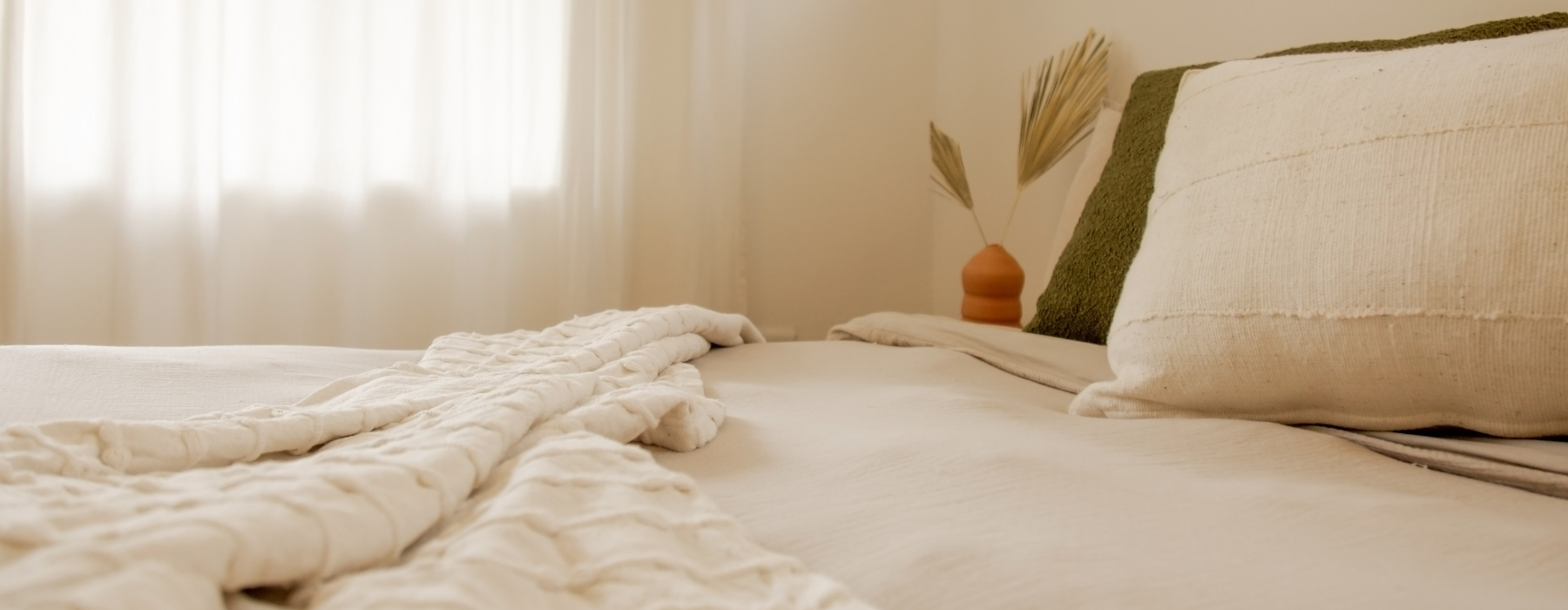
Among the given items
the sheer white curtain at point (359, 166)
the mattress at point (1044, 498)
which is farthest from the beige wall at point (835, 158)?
the mattress at point (1044, 498)

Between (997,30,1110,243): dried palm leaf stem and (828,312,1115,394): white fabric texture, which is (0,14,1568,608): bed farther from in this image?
(997,30,1110,243): dried palm leaf stem

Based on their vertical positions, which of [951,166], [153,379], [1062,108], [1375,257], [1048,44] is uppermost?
[1048,44]

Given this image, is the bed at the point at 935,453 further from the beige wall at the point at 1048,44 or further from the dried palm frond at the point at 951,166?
the dried palm frond at the point at 951,166

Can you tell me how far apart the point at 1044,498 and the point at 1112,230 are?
762 millimetres

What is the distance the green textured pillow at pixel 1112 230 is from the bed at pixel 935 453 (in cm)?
18

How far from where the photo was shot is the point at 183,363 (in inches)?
40.5

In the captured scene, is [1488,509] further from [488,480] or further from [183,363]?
[183,363]

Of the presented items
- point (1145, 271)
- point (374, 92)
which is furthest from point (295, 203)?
point (1145, 271)

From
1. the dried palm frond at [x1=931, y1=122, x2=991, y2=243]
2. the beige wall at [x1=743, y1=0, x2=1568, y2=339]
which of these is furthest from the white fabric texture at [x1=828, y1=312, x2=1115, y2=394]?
the beige wall at [x1=743, y1=0, x2=1568, y2=339]

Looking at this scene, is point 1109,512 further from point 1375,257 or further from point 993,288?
point 993,288

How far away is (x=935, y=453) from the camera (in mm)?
708

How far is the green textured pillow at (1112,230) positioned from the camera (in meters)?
1.29

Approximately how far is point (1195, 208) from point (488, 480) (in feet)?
2.18

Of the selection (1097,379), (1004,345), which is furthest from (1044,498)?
(1004,345)
